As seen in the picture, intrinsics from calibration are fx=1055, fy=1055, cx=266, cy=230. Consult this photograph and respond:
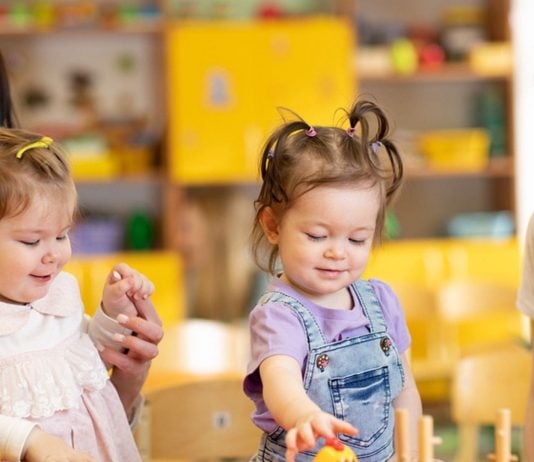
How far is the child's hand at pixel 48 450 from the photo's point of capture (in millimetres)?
1343

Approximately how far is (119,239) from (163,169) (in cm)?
43

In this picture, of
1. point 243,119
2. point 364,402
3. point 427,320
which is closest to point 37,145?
point 364,402

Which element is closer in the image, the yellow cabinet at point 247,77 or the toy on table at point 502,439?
the toy on table at point 502,439

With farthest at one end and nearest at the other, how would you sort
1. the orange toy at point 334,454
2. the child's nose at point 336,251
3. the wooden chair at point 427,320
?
the wooden chair at point 427,320 → the child's nose at point 336,251 → the orange toy at point 334,454

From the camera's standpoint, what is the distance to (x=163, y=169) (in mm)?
5555

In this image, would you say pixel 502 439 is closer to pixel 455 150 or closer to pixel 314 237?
pixel 314 237

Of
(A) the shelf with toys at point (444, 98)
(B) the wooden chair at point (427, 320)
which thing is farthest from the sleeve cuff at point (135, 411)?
(A) the shelf with toys at point (444, 98)

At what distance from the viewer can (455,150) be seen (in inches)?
214

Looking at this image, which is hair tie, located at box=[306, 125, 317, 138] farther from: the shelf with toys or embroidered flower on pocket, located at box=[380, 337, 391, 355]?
the shelf with toys

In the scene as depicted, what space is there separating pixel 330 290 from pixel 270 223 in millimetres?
138

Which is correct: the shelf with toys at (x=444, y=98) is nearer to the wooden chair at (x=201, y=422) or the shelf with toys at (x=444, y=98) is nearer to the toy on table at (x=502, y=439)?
the wooden chair at (x=201, y=422)

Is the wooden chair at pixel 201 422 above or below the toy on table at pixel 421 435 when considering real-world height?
Result: below

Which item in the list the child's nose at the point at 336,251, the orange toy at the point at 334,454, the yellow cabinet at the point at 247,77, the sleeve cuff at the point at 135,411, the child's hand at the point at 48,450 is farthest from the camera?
the yellow cabinet at the point at 247,77

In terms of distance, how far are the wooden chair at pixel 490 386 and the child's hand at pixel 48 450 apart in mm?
1480
